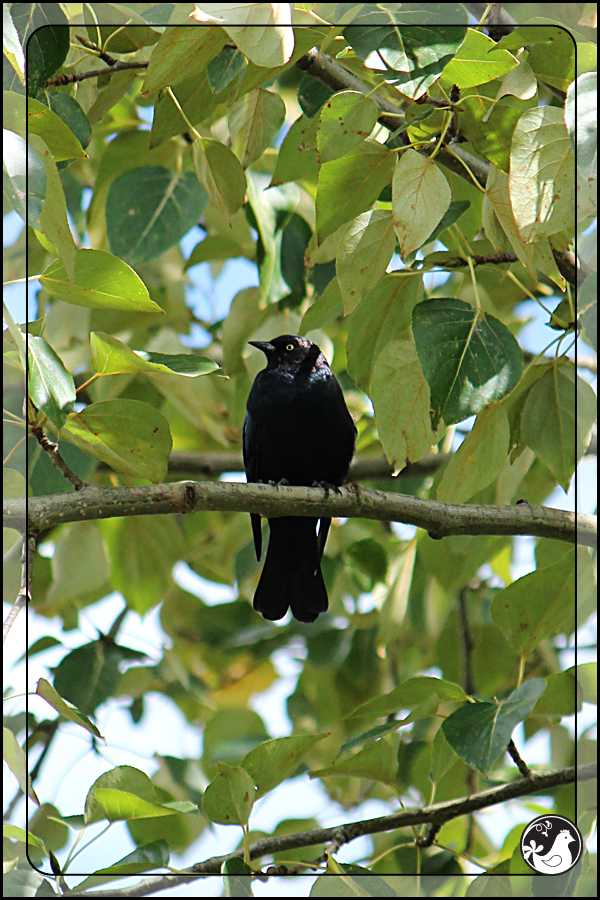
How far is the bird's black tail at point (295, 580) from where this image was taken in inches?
54.2

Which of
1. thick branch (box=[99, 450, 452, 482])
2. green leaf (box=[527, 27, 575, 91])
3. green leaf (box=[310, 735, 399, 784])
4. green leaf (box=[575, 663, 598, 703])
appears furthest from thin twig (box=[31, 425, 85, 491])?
green leaf (box=[527, 27, 575, 91])

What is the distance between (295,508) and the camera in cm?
127

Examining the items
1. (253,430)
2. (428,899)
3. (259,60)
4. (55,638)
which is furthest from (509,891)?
(259,60)

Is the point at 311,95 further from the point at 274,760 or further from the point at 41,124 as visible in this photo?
the point at 274,760

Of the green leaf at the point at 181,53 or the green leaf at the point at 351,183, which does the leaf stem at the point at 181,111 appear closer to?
the green leaf at the point at 181,53

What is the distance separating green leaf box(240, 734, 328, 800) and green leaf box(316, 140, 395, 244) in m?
0.72

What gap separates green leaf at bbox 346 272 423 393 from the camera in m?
1.31

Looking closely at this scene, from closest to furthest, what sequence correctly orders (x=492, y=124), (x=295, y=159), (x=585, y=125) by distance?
(x=585, y=125)
(x=492, y=124)
(x=295, y=159)

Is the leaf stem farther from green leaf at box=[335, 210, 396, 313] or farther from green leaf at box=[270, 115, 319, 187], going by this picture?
green leaf at box=[335, 210, 396, 313]

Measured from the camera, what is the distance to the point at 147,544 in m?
1.64

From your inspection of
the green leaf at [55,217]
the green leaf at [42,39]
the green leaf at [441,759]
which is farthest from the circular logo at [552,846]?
the green leaf at [42,39]

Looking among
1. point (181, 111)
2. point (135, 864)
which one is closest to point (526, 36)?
point (181, 111)

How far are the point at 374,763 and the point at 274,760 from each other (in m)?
0.15

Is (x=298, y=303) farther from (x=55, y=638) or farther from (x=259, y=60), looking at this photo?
(x=55, y=638)
